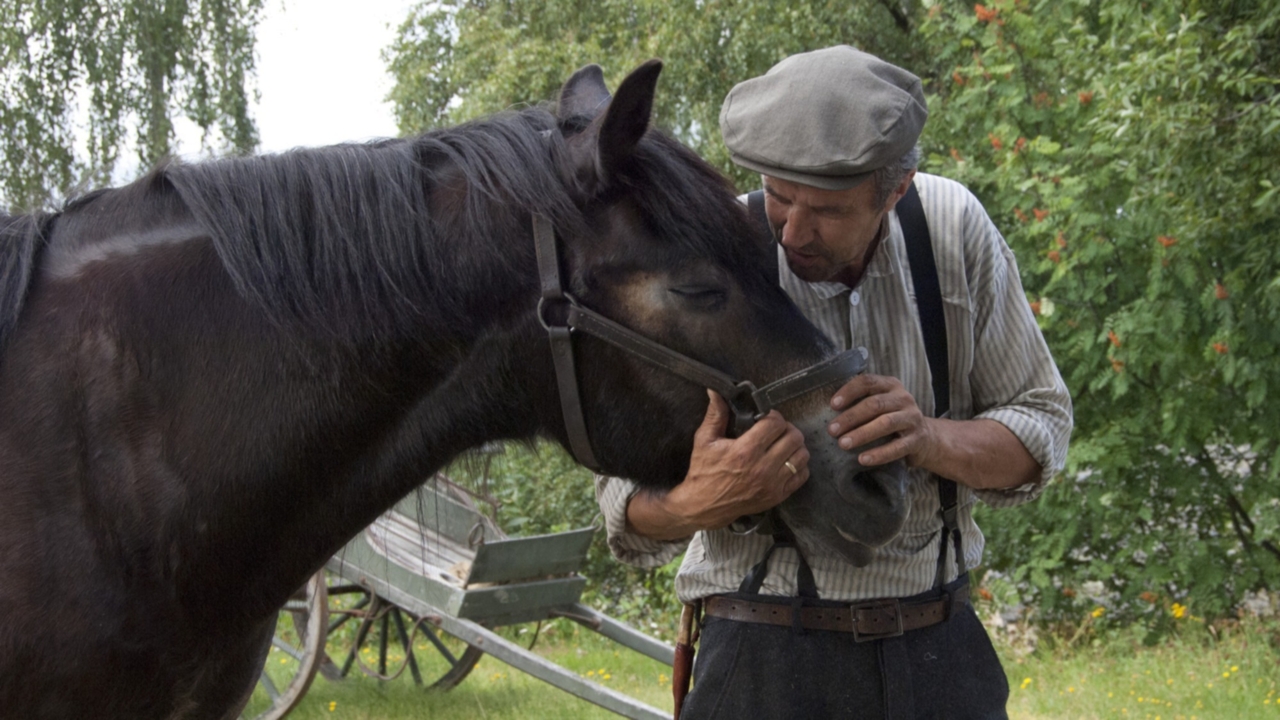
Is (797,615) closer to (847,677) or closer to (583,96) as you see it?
(847,677)

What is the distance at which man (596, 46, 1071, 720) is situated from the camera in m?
1.89

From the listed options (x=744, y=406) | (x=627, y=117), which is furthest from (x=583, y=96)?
(x=744, y=406)

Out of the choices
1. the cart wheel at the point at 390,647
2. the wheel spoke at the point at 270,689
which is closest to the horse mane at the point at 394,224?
the cart wheel at the point at 390,647

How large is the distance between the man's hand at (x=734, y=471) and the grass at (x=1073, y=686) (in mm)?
3843

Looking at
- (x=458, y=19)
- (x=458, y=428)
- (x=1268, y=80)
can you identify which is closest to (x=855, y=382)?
(x=458, y=428)

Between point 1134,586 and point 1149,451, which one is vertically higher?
point 1149,451

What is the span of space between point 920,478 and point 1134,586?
201 inches

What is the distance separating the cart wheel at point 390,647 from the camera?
5.99m

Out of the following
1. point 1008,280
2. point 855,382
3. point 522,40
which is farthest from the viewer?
point 522,40

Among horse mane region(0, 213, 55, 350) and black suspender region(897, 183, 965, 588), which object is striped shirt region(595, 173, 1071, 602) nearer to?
black suspender region(897, 183, 965, 588)

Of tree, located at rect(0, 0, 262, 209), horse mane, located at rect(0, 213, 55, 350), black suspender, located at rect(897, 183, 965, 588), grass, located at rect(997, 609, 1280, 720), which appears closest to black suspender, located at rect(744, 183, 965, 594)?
black suspender, located at rect(897, 183, 965, 588)

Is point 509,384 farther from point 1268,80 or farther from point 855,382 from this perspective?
point 1268,80

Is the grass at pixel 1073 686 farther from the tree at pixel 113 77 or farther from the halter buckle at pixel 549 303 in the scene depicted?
the tree at pixel 113 77

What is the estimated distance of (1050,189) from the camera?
600cm
